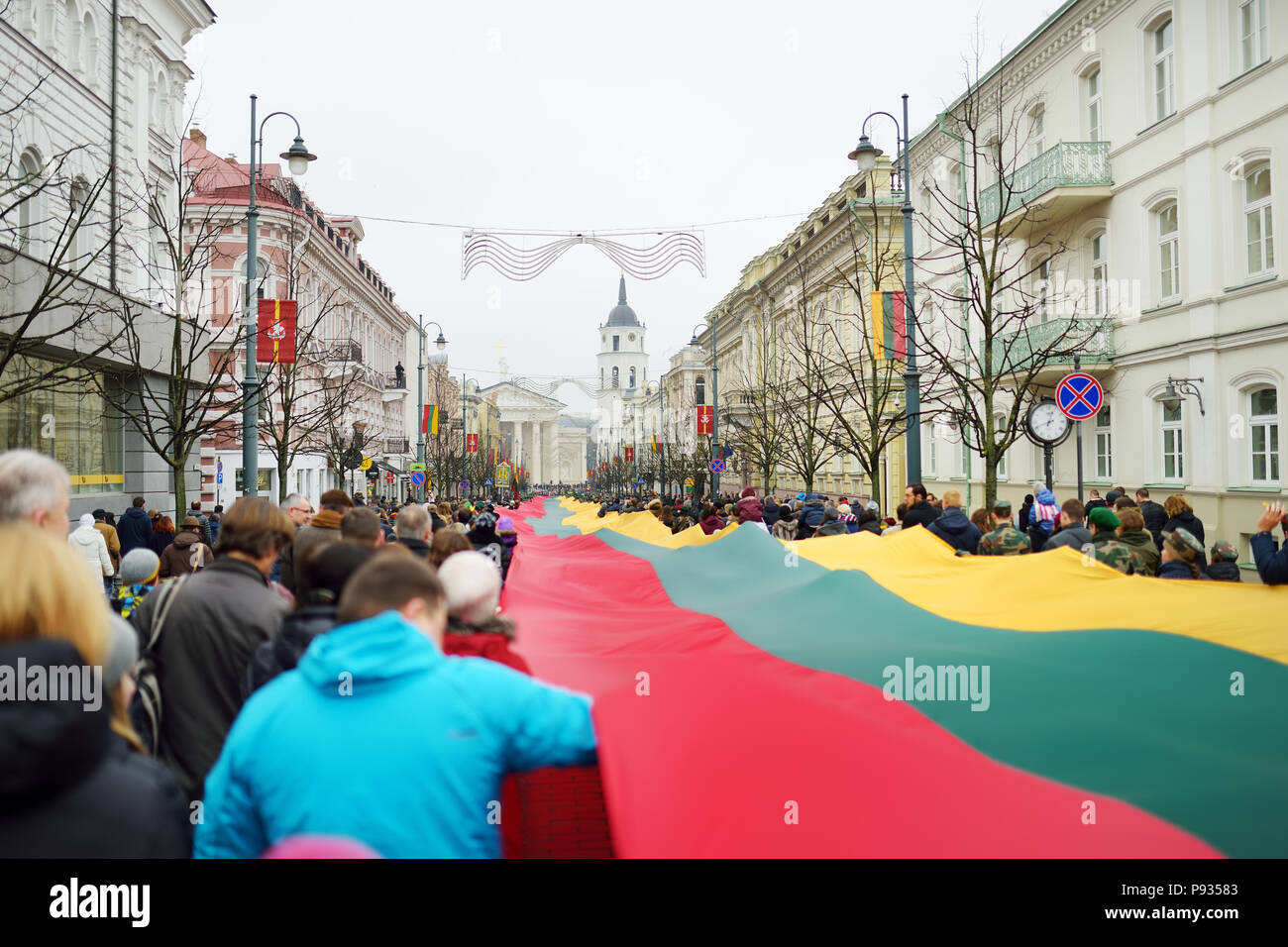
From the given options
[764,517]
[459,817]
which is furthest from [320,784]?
[764,517]

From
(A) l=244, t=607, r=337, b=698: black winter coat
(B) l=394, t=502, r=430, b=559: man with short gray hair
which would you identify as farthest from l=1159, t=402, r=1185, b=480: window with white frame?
(A) l=244, t=607, r=337, b=698: black winter coat

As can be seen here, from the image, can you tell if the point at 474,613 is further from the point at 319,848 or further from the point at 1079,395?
the point at 1079,395

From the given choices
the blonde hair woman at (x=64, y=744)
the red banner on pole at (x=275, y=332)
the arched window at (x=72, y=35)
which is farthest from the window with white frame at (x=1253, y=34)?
the arched window at (x=72, y=35)

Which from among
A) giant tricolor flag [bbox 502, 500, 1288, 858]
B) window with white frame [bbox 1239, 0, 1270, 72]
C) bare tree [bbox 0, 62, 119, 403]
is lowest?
giant tricolor flag [bbox 502, 500, 1288, 858]

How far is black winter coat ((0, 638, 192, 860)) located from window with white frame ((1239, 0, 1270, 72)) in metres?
22.3

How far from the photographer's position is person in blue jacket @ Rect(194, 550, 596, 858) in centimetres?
258

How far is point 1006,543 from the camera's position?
10.8 m

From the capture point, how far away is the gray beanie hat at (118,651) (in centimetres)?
253

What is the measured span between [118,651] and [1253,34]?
22623 millimetres

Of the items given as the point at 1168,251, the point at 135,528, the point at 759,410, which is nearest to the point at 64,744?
the point at 135,528

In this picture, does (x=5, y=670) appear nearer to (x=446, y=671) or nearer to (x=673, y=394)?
(x=446, y=671)

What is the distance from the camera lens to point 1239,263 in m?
19.6

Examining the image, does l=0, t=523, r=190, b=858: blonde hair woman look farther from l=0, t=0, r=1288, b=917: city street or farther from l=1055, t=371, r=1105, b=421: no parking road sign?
l=1055, t=371, r=1105, b=421: no parking road sign
